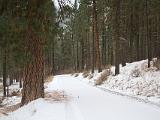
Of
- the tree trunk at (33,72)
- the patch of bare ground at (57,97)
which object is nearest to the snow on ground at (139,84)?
the patch of bare ground at (57,97)

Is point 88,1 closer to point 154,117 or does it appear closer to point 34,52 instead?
point 34,52

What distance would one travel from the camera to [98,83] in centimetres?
3020

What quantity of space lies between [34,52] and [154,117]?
7.32 m

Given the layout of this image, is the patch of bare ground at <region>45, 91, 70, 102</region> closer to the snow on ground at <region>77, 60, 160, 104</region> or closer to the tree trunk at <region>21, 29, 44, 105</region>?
the tree trunk at <region>21, 29, 44, 105</region>

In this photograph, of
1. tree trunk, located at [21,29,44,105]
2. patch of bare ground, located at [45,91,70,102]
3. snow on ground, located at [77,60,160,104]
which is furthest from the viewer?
snow on ground, located at [77,60,160,104]

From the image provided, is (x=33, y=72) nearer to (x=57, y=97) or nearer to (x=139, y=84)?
(x=57, y=97)

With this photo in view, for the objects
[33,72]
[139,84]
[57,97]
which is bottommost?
[57,97]

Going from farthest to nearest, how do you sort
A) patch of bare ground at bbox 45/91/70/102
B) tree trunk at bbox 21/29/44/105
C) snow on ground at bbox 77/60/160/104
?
snow on ground at bbox 77/60/160/104, patch of bare ground at bbox 45/91/70/102, tree trunk at bbox 21/29/44/105

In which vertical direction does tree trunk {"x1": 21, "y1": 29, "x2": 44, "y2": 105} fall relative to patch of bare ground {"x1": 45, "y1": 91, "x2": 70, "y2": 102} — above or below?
above

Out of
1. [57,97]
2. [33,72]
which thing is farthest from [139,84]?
[33,72]

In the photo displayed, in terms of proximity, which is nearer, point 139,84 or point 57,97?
point 57,97

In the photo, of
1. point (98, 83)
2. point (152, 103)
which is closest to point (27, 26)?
point (152, 103)

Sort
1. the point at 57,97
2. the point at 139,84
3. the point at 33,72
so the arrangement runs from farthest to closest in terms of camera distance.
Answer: the point at 139,84 < the point at 57,97 < the point at 33,72

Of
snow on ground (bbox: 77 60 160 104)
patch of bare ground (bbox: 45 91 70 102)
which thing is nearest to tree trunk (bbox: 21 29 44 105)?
patch of bare ground (bbox: 45 91 70 102)
